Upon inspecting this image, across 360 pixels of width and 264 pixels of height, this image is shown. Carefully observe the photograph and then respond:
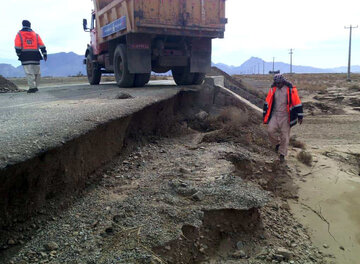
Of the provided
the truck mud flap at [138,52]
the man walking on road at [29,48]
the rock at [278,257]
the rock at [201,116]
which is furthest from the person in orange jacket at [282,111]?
the man walking on road at [29,48]

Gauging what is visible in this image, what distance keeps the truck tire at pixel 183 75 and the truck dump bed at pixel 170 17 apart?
1.44m

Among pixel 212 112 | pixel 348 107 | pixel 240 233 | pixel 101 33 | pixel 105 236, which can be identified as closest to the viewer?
pixel 105 236

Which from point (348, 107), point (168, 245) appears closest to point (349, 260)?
point (168, 245)

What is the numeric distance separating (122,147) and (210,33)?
5272 millimetres

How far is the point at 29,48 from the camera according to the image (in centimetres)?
888

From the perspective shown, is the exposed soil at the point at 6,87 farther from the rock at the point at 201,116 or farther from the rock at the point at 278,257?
the rock at the point at 278,257

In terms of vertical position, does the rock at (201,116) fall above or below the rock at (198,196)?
above

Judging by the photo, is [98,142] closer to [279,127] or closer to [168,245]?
[168,245]

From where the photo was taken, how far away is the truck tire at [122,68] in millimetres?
8789

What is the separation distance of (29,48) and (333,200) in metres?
8.48

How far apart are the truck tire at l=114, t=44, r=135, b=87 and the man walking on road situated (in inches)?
81.7

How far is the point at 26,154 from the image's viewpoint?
2.64m

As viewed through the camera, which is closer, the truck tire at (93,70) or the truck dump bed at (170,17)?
the truck dump bed at (170,17)

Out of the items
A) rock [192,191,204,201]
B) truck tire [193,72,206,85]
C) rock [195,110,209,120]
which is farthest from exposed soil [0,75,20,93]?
rock [192,191,204,201]
